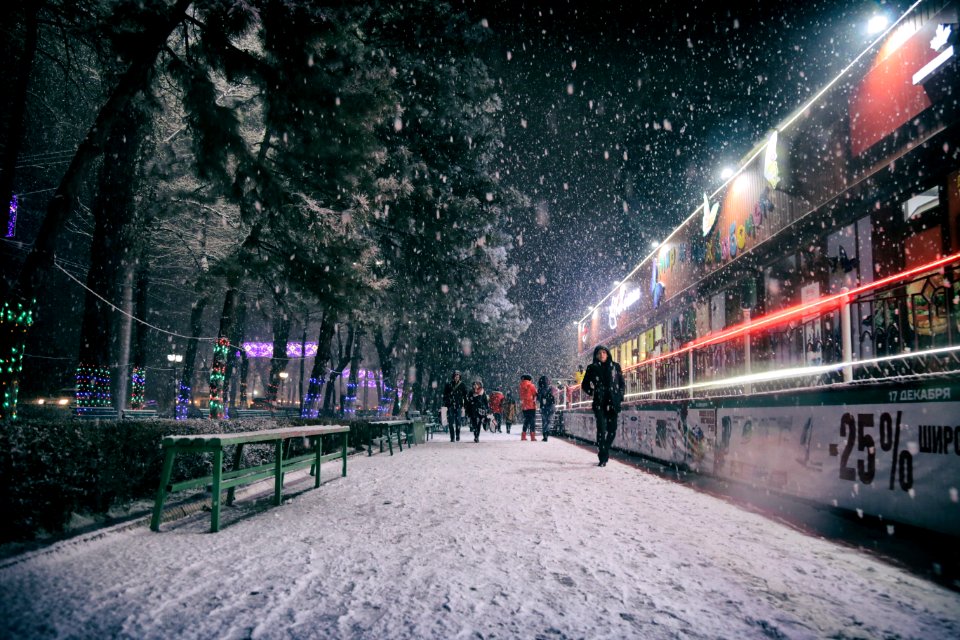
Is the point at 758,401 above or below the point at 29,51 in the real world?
below

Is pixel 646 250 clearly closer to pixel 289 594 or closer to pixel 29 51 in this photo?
pixel 29 51

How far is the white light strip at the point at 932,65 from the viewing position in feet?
27.1

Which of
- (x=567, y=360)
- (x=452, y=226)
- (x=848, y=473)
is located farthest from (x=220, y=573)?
(x=567, y=360)

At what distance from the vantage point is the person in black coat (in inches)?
434

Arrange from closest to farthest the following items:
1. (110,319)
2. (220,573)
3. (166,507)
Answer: (220,573), (166,507), (110,319)

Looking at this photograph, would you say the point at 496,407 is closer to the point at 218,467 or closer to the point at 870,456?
the point at 870,456

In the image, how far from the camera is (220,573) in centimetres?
390

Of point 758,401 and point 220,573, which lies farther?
point 758,401

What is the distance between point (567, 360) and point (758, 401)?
50700 millimetres

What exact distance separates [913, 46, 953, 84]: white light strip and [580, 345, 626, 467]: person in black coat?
6.29 meters

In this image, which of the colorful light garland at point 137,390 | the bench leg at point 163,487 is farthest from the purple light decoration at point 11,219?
the bench leg at point 163,487

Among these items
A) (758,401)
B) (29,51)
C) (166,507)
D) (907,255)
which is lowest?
(166,507)

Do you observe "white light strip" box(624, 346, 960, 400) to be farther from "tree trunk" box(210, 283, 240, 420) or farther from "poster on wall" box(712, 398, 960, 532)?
"tree trunk" box(210, 283, 240, 420)

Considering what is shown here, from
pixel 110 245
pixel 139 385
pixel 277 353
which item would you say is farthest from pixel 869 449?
pixel 277 353
